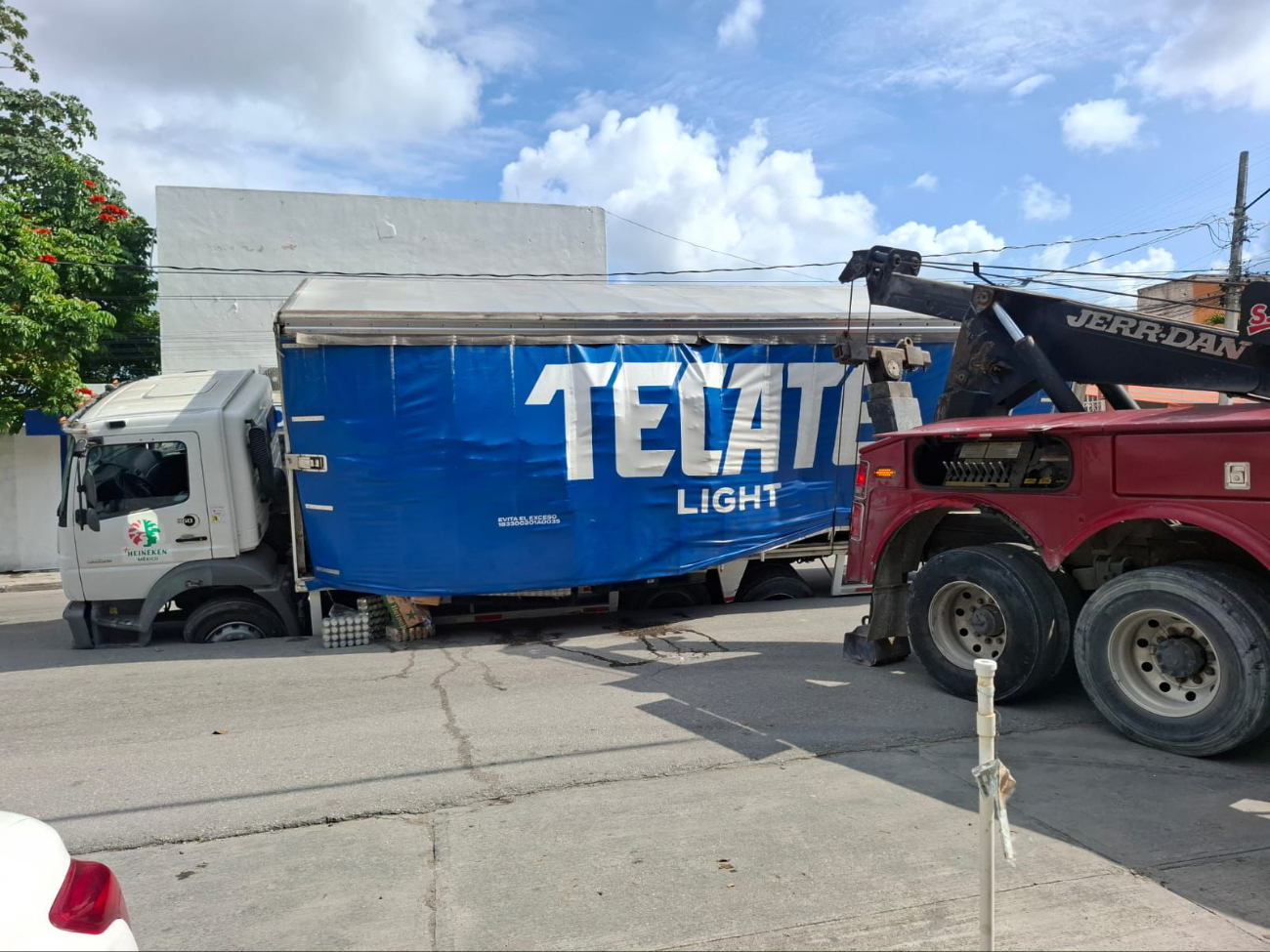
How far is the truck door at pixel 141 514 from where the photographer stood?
827 centimetres

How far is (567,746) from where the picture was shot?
5.29 m

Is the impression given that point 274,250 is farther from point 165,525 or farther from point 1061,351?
point 1061,351

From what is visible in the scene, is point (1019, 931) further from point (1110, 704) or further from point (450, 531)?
point (450, 531)

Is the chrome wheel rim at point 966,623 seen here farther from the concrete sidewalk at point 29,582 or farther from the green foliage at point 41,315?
the concrete sidewalk at point 29,582

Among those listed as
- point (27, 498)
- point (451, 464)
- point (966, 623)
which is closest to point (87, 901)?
point (966, 623)

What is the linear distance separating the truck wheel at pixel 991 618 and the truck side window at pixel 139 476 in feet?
22.7

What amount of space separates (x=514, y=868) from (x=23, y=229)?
45.8 ft

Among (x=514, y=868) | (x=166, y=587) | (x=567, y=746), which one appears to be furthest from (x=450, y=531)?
(x=514, y=868)

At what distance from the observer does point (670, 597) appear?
31.4 feet

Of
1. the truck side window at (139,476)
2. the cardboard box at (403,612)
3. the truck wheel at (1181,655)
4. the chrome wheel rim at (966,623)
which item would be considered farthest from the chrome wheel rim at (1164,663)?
A: the truck side window at (139,476)

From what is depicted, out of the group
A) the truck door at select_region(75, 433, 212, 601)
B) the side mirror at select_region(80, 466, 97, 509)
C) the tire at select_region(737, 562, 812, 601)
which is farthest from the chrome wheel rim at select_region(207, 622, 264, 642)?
the tire at select_region(737, 562, 812, 601)

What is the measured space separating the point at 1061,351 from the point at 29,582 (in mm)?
16402

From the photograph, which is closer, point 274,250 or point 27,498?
point 27,498

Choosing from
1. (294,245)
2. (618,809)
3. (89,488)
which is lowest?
(618,809)
